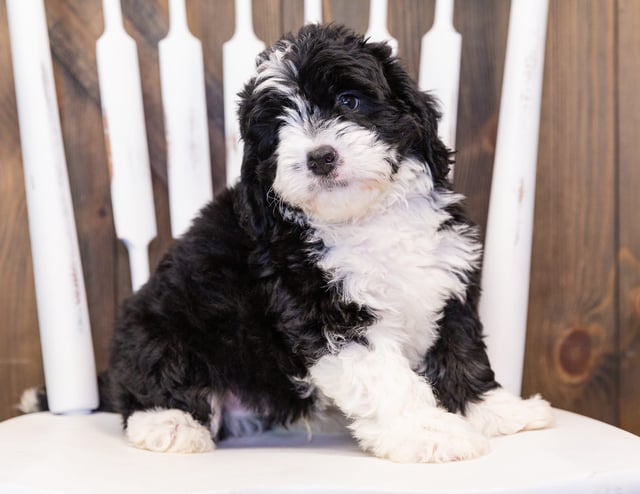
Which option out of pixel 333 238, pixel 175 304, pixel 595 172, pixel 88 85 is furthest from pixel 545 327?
pixel 88 85

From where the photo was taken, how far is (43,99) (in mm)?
1756

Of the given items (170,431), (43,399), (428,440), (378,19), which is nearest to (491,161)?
(378,19)

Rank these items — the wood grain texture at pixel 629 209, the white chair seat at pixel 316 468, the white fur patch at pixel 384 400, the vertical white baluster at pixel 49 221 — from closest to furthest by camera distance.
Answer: the white chair seat at pixel 316 468 < the white fur patch at pixel 384 400 < the vertical white baluster at pixel 49 221 < the wood grain texture at pixel 629 209

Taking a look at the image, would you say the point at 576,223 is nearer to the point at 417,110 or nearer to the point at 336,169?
the point at 417,110

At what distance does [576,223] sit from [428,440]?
3.48 ft

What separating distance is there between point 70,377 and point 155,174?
0.64m

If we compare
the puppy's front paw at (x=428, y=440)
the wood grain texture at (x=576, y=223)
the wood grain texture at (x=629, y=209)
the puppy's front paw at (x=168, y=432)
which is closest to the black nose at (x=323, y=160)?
the puppy's front paw at (x=428, y=440)

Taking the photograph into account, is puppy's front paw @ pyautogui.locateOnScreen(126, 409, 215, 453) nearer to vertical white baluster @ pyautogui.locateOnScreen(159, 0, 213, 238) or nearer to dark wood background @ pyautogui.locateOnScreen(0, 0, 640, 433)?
vertical white baluster @ pyautogui.locateOnScreen(159, 0, 213, 238)

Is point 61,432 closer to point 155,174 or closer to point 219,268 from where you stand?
point 219,268

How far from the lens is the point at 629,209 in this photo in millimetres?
2131

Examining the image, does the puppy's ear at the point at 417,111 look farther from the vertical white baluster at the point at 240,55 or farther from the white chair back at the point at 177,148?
the vertical white baluster at the point at 240,55

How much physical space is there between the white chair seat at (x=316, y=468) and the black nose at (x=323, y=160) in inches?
19.6

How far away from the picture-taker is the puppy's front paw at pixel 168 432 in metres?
1.48

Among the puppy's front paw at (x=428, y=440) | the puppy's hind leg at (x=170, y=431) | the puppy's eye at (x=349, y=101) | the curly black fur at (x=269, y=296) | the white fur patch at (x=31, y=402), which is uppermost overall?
the puppy's eye at (x=349, y=101)
